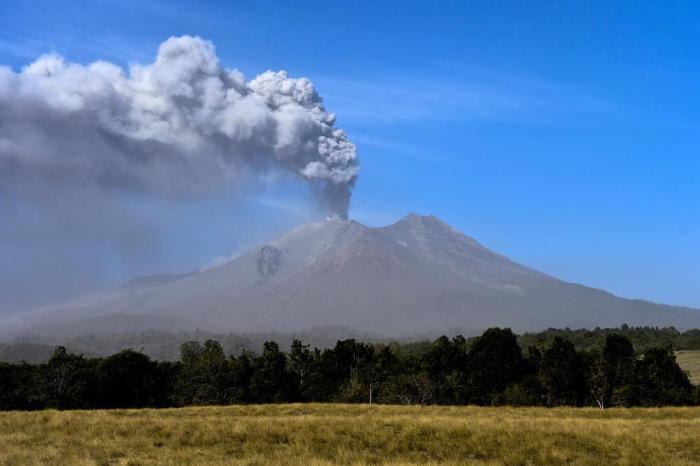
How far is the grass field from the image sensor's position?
88.8 meters

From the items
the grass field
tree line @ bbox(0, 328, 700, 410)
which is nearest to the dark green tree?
tree line @ bbox(0, 328, 700, 410)

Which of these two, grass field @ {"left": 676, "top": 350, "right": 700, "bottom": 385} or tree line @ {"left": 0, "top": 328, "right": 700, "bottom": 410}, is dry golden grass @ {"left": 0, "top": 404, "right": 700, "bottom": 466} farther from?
grass field @ {"left": 676, "top": 350, "right": 700, "bottom": 385}

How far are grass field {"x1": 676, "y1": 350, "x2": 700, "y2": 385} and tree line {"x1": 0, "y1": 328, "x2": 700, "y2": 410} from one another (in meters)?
21.9

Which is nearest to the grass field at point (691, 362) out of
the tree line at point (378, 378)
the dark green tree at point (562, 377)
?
the tree line at point (378, 378)

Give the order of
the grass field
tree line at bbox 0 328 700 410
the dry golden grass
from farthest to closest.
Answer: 1. the grass field
2. tree line at bbox 0 328 700 410
3. the dry golden grass

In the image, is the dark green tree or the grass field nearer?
the dark green tree

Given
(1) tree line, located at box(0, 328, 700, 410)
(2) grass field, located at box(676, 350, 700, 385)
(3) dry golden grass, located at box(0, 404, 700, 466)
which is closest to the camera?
(3) dry golden grass, located at box(0, 404, 700, 466)

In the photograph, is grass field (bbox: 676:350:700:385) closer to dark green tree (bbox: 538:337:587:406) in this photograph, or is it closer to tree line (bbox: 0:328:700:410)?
tree line (bbox: 0:328:700:410)

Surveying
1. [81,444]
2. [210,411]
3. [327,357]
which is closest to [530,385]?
[327,357]

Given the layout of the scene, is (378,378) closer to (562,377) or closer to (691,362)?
(562,377)

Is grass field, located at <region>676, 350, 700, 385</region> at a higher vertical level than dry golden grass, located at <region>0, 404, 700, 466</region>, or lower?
lower

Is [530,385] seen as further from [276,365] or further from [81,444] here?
[81,444]

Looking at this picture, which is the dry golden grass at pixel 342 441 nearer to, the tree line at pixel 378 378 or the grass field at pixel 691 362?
the tree line at pixel 378 378

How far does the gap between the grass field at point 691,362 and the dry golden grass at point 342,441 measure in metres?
72.1
